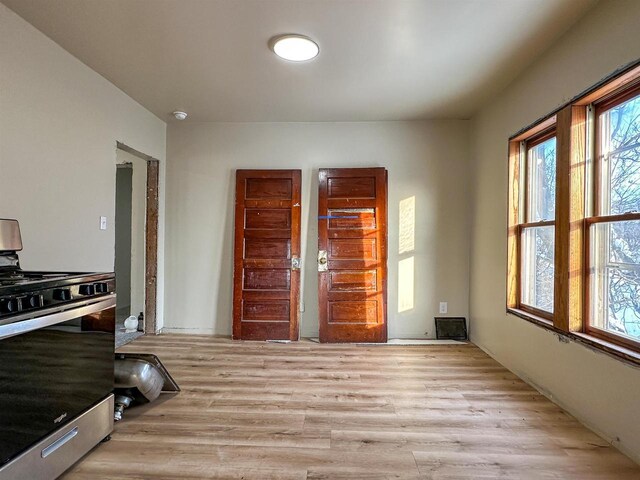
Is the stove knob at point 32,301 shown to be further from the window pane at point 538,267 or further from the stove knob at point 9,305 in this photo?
the window pane at point 538,267

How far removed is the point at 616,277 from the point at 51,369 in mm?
2975

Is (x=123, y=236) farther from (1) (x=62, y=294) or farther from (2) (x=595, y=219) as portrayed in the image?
(2) (x=595, y=219)

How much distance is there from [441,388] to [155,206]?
3.42m

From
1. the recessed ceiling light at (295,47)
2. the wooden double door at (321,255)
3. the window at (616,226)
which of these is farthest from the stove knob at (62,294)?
the window at (616,226)

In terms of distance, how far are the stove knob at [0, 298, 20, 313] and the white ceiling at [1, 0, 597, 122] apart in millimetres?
1711

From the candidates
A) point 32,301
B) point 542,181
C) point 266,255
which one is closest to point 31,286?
point 32,301

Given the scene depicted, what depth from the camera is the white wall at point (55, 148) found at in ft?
6.78

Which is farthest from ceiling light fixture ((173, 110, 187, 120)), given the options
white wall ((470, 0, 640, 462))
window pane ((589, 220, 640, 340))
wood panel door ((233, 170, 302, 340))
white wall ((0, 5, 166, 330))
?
window pane ((589, 220, 640, 340))

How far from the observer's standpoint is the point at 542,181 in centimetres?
278

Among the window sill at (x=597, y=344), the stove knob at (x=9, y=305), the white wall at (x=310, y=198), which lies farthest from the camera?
the white wall at (x=310, y=198)

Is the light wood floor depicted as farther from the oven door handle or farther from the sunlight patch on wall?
the sunlight patch on wall

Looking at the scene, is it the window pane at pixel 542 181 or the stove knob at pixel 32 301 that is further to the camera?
the window pane at pixel 542 181

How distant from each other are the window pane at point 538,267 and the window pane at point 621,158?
55cm

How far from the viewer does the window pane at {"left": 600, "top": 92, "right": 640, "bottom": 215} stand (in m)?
1.90
